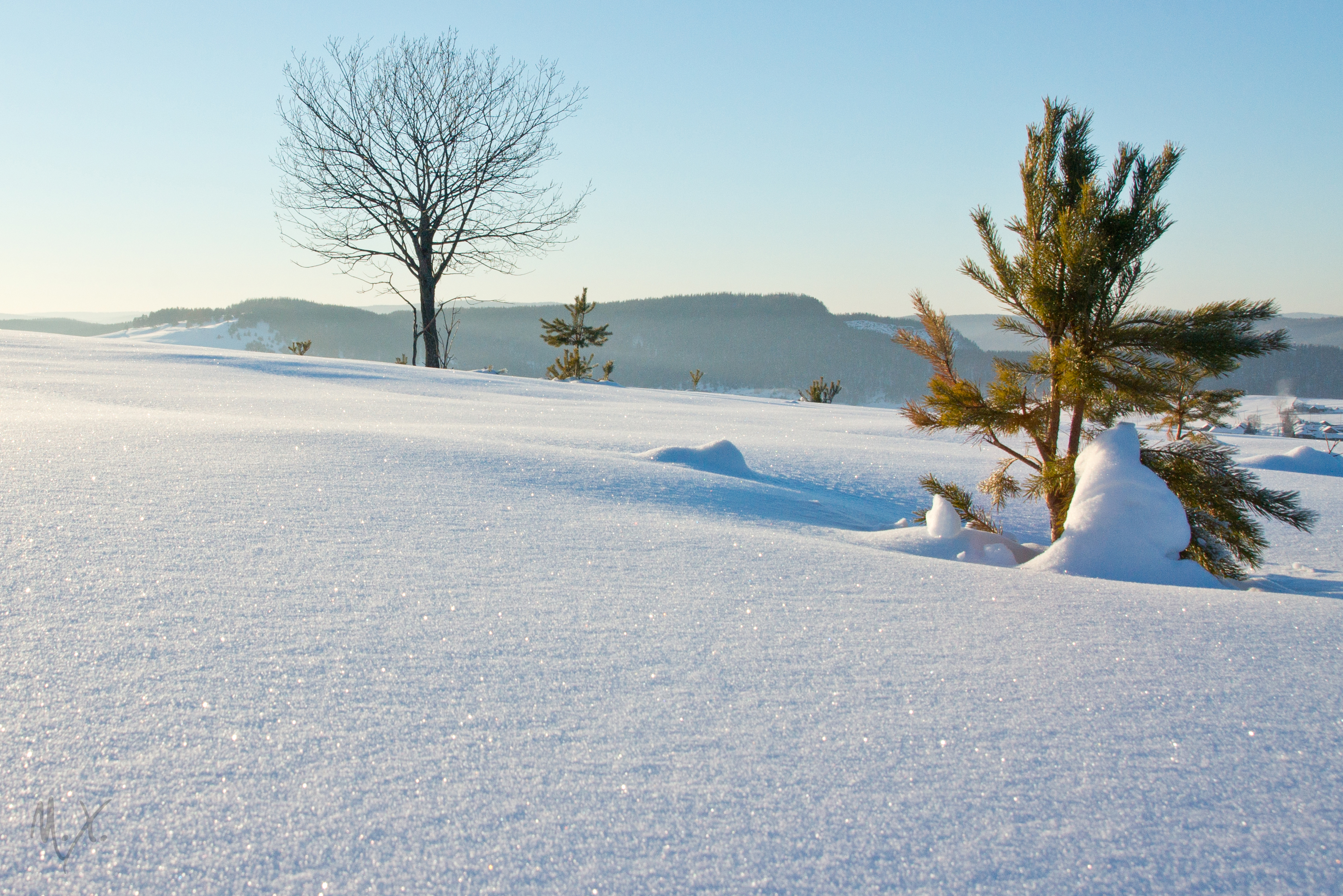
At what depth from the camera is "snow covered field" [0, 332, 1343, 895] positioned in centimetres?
90

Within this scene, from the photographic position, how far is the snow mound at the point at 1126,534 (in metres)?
2.62

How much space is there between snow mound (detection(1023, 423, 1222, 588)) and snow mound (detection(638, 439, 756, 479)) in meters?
1.67

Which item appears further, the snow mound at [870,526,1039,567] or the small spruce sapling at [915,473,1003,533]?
the small spruce sapling at [915,473,1003,533]

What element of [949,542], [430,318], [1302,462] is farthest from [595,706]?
[430,318]

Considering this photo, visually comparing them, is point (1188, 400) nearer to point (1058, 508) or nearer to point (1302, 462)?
point (1302, 462)

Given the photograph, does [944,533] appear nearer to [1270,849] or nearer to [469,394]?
[1270,849]

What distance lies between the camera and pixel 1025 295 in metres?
3.40

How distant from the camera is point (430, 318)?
1642 cm

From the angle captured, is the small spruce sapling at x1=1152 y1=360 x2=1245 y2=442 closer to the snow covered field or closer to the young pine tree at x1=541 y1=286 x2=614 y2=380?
the snow covered field

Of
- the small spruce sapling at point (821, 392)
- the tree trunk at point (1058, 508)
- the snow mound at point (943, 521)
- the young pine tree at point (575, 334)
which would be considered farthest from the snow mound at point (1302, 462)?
the young pine tree at point (575, 334)
